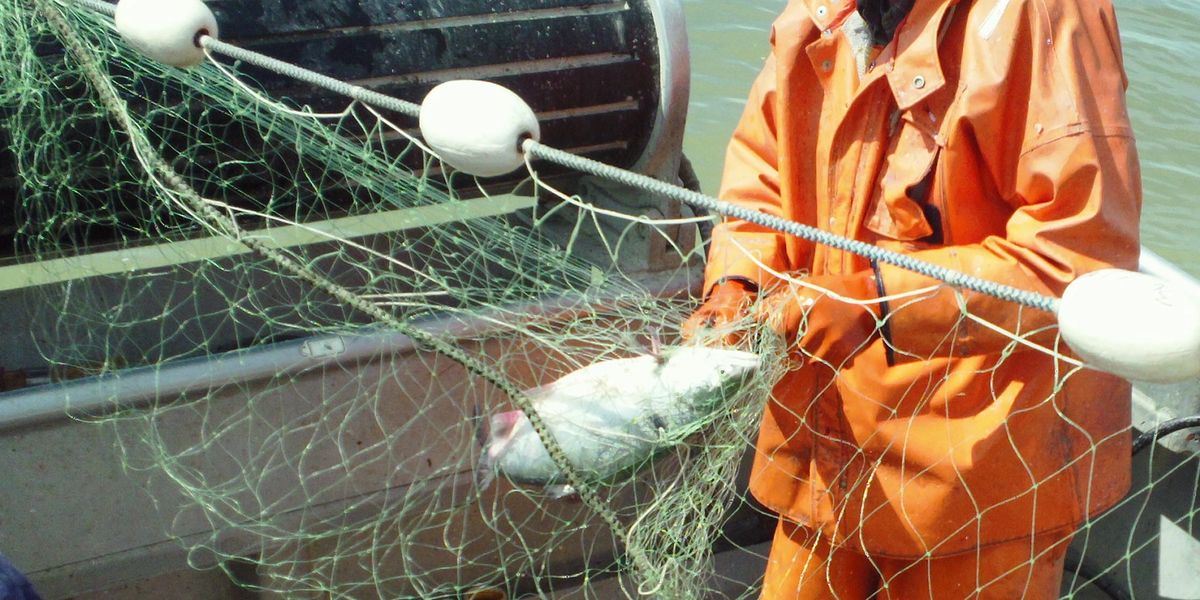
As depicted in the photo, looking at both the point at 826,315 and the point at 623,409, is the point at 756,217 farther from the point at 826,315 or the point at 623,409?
the point at 623,409

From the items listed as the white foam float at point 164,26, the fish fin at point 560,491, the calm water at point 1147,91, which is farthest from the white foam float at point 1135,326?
the calm water at point 1147,91

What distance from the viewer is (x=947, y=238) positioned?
6.63 ft

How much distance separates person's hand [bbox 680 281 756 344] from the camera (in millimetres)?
2100

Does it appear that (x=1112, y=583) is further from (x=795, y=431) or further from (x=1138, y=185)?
(x=1138, y=185)

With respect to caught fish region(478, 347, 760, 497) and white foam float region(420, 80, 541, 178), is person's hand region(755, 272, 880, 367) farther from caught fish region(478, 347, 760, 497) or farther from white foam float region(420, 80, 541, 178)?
white foam float region(420, 80, 541, 178)

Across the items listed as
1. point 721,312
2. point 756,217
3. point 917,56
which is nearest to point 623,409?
point 721,312

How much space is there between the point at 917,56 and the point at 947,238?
1.06 feet

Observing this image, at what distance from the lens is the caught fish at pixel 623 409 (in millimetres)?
1968

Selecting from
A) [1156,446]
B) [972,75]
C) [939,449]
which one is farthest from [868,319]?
[1156,446]

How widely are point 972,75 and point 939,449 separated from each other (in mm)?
686

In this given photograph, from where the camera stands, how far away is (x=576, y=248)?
151 inches

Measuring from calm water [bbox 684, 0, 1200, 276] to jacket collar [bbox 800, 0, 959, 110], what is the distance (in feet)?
15.2

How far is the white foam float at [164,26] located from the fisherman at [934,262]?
1119 millimetres

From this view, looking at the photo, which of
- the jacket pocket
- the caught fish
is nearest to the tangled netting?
the caught fish
